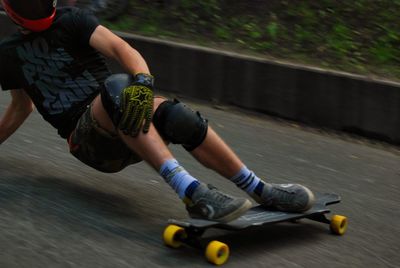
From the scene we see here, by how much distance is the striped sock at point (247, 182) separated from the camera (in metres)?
3.83

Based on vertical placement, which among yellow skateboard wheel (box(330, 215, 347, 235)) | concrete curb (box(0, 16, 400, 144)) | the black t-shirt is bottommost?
concrete curb (box(0, 16, 400, 144))

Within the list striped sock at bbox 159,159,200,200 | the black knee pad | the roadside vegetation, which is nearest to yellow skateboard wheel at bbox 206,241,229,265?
striped sock at bbox 159,159,200,200

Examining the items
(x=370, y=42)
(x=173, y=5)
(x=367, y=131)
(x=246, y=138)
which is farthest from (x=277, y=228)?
(x=173, y=5)

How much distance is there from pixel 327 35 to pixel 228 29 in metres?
1.27

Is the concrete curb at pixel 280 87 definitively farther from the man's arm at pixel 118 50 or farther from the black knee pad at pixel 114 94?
the black knee pad at pixel 114 94

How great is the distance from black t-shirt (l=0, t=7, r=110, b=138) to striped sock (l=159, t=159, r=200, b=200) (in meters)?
0.84

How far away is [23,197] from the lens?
167 inches

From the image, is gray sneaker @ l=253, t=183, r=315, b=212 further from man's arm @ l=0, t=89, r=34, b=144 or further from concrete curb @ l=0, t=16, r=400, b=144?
concrete curb @ l=0, t=16, r=400, b=144

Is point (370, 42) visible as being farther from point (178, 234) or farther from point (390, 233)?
point (178, 234)

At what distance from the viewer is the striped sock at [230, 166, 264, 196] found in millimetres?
3830

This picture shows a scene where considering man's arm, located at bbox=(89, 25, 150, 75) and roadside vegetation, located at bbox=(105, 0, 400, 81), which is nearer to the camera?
man's arm, located at bbox=(89, 25, 150, 75)

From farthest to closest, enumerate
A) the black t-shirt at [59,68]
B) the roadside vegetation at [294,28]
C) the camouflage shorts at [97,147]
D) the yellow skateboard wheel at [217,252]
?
the roadside vegetation at [294,28] → the black t-shirt at [59,68] → the camouflage shorts at [97,147] → the yellow skateboard wheel at [217,252]

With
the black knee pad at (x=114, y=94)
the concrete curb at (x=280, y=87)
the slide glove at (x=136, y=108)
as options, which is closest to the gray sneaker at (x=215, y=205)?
the slide glove at (x=136, y=108)

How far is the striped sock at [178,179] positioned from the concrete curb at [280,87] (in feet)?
11.2
